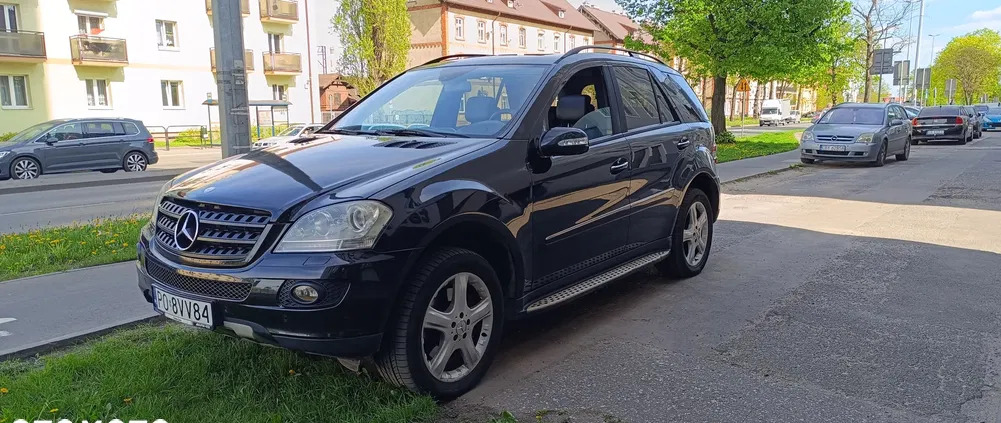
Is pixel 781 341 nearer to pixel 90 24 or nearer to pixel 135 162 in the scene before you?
pixel 135 162

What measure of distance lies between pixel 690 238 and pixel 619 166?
1.64 meters

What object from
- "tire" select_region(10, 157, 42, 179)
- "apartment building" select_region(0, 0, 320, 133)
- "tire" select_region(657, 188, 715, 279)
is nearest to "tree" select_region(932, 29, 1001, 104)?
"apartment building" select_region(0, 0, 320, 133)

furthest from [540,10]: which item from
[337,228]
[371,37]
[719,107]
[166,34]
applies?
[337,228]

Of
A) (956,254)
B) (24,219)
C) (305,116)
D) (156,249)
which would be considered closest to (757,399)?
(156,249)

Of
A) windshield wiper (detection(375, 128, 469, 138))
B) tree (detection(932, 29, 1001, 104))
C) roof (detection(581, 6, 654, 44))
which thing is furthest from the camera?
tree (detection(932, 29, 1001, 104))

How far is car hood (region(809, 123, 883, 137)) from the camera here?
57.7 ft

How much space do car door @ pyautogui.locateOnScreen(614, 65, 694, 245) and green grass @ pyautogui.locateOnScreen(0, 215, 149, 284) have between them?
16.2 feet

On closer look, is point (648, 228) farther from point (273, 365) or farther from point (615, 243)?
point (273, 365)

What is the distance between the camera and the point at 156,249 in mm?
3760

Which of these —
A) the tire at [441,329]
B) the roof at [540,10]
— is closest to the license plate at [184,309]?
the tire at [441,329]

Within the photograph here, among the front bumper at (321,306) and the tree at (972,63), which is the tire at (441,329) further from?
the tree at (972,63)

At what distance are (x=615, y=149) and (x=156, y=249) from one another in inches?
114

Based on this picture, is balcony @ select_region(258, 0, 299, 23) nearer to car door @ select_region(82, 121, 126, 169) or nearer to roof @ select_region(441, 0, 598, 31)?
roof @ select_region(441, 0, 598, 31)

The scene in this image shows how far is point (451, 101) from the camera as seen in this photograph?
4.74 meters
